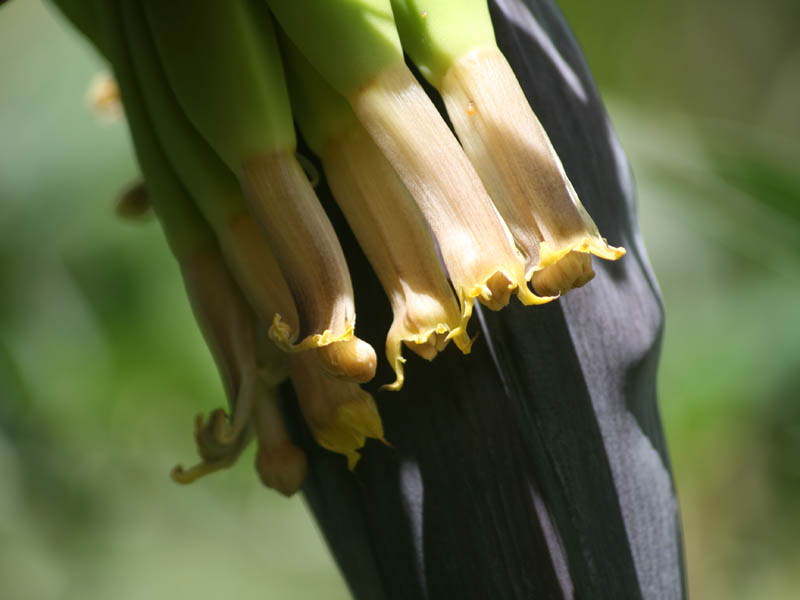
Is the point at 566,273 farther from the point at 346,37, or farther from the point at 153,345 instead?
the point at 153,345

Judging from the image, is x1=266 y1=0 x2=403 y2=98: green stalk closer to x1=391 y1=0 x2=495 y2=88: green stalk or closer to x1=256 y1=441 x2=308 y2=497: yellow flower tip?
x1=391 y1=0 x2=495 y2=88: green stalk

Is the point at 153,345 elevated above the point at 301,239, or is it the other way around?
the point at 301,239

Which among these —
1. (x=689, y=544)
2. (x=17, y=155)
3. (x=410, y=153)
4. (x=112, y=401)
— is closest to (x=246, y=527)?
(x=112, y=401)

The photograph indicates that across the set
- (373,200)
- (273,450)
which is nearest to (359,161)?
(373,200)

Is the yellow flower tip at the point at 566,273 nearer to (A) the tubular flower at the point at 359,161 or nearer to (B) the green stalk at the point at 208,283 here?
(A) the tubular flower at the point at 359,161

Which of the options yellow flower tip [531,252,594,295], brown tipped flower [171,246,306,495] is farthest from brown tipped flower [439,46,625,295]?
brown tipped flower [171,246,306,495]

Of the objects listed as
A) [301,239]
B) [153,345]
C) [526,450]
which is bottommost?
[153,345]

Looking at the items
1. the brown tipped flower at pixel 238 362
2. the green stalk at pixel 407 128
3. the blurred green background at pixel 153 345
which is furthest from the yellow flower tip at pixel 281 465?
the blurred green background at pixel 153 345
